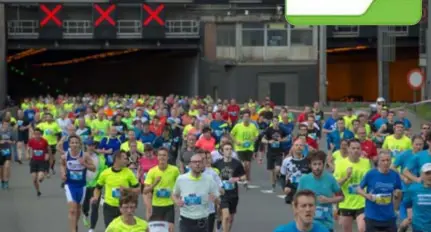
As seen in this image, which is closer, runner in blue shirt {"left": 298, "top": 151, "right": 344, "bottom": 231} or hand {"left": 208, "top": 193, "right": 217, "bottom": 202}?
runner in blue shirt {"left": 298, "top": 151, "right": 344, "bottom": 231}

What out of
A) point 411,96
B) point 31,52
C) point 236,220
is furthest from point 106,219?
point 31,52

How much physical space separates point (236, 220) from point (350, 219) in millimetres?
4634

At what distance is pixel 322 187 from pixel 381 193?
91 cm

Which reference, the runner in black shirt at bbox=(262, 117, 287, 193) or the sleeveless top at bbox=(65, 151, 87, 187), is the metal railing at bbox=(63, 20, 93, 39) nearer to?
the runner in black shirt at bbox=(262, 117, 287, 193)

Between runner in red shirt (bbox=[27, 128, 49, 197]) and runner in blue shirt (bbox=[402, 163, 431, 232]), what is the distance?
12.5 metres

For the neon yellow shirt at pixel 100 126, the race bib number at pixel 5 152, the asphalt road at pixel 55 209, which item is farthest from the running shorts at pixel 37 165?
the neon yellow shirt at pixel 100 126

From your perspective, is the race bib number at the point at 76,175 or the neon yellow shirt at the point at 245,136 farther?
the neon yellow shirt at the point at 245,136

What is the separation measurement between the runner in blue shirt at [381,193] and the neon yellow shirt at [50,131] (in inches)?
655

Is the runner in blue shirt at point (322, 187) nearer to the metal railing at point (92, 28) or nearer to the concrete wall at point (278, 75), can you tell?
the concrete wall at point (278, 75)

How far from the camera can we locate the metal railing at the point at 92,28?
208 feet

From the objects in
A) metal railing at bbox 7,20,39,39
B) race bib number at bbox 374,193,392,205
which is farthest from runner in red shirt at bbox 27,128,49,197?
metal railing at bbox 7,20,39,39

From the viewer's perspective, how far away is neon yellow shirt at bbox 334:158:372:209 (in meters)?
13.1

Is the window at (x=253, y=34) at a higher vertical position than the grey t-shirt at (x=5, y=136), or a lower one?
higher

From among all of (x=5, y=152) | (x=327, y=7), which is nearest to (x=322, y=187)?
(x=327, y=7)
